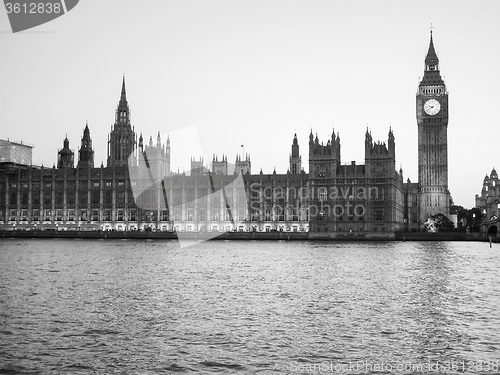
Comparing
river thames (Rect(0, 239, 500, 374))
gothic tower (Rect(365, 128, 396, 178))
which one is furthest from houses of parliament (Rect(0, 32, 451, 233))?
river thames (Rect(0, 239, 500, 374))

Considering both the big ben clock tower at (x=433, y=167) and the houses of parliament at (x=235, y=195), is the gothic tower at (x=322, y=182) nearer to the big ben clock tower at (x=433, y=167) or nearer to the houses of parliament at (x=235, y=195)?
the houses of parliament at (x=235, y=195)

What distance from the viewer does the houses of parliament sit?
161 metres

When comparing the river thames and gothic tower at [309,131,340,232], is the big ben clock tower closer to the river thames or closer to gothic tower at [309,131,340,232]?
gothic tower at [309,131,340,232]

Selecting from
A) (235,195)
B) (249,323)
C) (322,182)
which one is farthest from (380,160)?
(249,323)

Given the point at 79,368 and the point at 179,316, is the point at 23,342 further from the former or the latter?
the point at 179,316

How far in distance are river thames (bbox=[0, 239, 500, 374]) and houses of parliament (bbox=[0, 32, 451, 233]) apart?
106m

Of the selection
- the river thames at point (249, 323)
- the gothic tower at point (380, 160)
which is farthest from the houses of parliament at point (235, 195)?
the river thames at point (249, 323)

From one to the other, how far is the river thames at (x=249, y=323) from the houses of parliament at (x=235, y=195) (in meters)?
106

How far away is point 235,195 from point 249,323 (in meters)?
142

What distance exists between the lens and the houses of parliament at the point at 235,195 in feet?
529

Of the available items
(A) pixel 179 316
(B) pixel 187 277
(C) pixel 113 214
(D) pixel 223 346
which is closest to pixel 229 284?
(B) pixel 187 277

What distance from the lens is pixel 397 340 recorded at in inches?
1059

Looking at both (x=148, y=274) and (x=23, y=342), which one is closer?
(x=23, y=342)

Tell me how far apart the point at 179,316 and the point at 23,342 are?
345 inches
